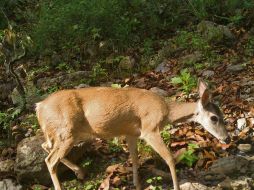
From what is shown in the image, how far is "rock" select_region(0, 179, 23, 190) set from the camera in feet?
23.5

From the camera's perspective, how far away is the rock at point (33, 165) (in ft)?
23.6

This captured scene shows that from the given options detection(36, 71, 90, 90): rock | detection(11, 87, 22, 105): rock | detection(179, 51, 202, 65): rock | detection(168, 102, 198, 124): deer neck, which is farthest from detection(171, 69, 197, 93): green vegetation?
detection(11, 87, 22, 105): rock

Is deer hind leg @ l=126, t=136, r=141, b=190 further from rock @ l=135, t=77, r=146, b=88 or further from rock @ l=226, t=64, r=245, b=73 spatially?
rock @ l=226, t=64, r=245, b=73

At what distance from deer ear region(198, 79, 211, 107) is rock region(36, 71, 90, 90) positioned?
14.9ft

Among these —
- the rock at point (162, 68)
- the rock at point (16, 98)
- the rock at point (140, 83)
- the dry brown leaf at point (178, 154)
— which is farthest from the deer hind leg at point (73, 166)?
the rock at point (162, 68)

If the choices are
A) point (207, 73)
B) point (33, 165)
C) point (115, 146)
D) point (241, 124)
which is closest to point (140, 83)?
point (207, 73)

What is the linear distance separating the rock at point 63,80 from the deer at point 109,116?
3946 millimetres

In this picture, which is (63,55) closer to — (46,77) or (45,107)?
(46,77)

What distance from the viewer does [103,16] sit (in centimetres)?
1208

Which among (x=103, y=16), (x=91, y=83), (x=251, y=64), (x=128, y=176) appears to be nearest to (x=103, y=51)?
(x=103, y=16)

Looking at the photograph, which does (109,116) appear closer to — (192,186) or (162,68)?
(192,186)

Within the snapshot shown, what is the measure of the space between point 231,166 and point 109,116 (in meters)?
1.81

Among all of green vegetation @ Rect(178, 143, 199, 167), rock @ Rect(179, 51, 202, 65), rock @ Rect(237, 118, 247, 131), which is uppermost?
rock @ Rect(179, 51, 202, 65)

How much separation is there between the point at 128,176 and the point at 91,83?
3833mm
